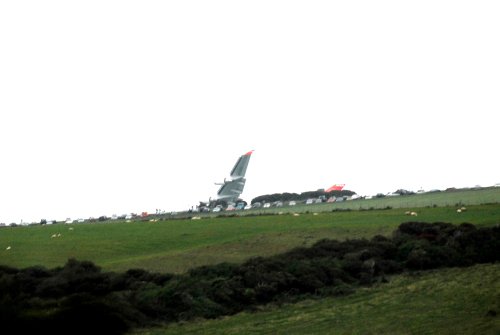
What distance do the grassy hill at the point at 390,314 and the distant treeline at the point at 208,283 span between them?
1.13 meters

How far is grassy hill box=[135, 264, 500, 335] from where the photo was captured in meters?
20.1

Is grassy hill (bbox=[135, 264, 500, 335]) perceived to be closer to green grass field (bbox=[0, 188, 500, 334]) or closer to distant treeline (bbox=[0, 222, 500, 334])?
green grass field (bbox=[0, 188, 500, 334])

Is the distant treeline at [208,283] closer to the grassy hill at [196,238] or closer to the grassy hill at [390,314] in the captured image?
the grassy hill at [390,314]

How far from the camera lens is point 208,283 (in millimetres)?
26250

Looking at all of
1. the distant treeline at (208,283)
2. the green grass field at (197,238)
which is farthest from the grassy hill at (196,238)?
the distant treeline at (208,283)

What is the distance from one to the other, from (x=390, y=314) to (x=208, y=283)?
7.14 metres

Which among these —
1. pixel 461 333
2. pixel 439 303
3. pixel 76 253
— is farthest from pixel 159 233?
pixel 461 333

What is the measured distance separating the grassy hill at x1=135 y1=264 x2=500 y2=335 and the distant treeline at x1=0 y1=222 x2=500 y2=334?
1.13m

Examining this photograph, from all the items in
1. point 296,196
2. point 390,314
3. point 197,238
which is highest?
point 296,196

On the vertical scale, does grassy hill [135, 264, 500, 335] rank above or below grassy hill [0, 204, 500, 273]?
below

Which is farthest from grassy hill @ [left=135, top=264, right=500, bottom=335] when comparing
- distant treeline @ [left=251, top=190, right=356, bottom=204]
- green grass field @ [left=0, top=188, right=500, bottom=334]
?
distant treeline @ [left=251, top=190, right=356, bottom=204]

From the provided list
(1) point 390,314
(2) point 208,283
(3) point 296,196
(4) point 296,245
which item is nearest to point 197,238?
(4) point 296,245

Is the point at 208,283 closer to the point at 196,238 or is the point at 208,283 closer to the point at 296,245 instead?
the point at 296,245

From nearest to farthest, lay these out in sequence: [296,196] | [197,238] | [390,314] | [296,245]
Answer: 1. [390,314]
2. [296,245]
3. [197,238]
4. [296,196]
